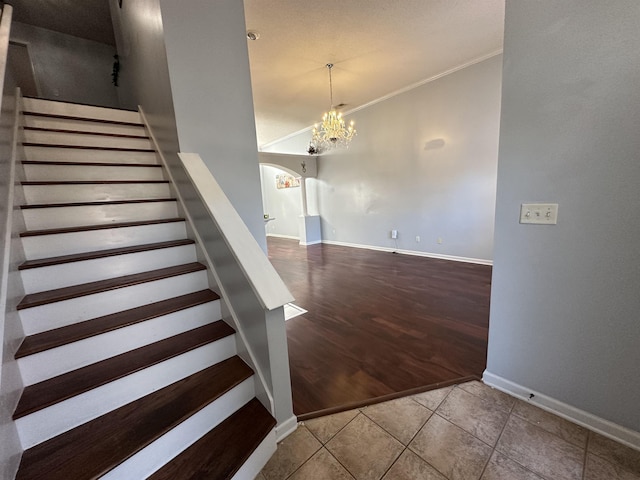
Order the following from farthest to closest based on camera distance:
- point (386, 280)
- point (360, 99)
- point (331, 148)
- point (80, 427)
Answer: point (331, 148) → point (360, 99) → point (386, 280) → point (80, 427)

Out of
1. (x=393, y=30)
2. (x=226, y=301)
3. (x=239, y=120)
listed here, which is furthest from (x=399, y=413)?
(x=393, y=30)

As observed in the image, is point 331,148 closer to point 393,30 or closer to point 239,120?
point 393,30

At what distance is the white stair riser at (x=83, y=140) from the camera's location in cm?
217

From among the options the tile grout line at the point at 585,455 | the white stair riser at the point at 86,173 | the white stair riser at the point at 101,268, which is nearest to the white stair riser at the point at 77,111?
the white stair riser at the point at 86,173

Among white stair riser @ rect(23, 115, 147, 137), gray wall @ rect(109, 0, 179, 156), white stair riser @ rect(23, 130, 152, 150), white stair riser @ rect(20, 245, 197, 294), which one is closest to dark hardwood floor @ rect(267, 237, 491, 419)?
white stair riser @ rect(20, 245, 197, 294)

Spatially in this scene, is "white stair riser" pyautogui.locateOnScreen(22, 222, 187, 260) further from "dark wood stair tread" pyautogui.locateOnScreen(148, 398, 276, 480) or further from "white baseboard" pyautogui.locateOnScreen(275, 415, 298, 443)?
"white baseboard" pyautogui.locateOnScreen(275, 415, 298, 443)

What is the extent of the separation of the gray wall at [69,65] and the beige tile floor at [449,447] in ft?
20.9

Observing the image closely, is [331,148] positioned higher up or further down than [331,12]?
further down

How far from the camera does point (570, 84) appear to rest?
121 centimetres

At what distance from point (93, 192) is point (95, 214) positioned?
26 cm

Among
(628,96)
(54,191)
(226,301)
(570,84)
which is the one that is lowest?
(226,301)

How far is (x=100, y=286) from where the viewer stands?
1433mm

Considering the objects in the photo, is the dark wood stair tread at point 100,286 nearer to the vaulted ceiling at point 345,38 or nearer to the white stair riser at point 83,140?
the white stair riser at point 83,140

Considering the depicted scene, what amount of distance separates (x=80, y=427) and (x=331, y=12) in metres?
3.77
